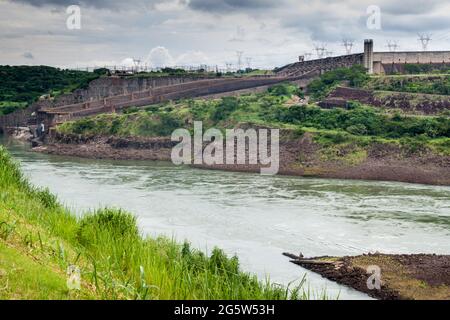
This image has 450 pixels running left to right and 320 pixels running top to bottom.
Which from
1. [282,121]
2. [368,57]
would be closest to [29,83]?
[368,57]

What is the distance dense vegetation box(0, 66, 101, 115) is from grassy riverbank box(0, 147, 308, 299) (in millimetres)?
67252

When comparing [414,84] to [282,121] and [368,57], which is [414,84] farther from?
[282,121]

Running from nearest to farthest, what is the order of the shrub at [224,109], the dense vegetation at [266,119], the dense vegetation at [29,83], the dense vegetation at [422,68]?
the dense vegetation at [266,119] → the shrub at [224,109] → the dense vegetation at [422,68] → the dense vegetation at [29,83]

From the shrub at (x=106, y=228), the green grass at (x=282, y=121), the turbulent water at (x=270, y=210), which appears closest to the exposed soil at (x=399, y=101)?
the green grass at (x=282, y=121)

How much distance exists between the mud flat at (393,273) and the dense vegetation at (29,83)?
6515 centimetres

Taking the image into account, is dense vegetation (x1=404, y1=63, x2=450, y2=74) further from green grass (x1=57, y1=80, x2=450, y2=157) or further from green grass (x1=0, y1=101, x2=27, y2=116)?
green grass (x1=0, y1=101, x2=27, y2=116)

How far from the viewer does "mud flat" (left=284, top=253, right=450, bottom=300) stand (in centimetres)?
1980

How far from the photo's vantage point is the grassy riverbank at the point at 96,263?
10531 mm

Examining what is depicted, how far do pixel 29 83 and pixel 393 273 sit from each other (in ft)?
279

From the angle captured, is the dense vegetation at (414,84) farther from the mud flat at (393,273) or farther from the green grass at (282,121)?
the mud flat at (393,273)

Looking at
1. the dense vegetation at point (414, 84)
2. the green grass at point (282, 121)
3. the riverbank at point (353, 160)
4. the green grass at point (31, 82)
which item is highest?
the green grass at point (31, 82)

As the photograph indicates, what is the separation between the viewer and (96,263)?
1318 centimetres

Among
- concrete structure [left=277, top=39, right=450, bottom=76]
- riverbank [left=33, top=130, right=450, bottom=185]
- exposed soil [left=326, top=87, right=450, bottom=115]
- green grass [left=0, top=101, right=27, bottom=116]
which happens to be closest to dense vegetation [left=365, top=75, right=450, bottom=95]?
exposed soil [left=326, top=87, right=450, bottom=115]
